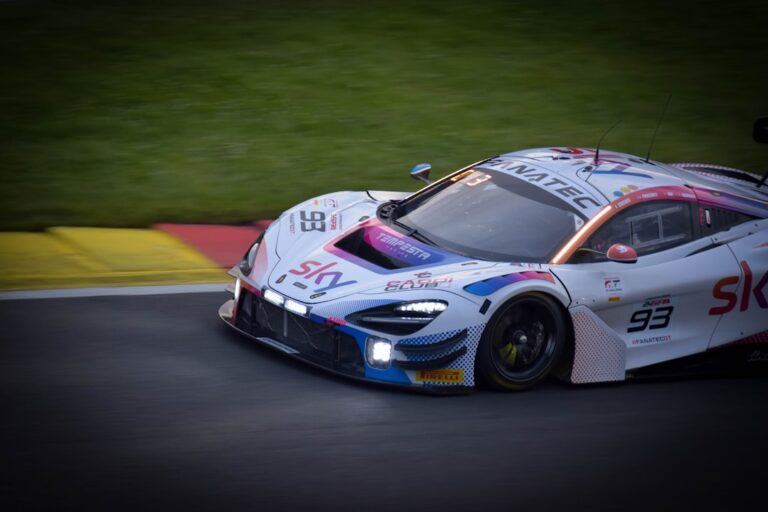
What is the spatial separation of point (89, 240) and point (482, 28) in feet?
25.2

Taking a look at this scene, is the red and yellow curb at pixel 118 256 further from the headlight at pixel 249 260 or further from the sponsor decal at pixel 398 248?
the sponsor decal at pixel 398 248

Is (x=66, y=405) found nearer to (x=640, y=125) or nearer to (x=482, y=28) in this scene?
(x=640, y=125)

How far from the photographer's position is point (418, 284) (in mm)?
6055

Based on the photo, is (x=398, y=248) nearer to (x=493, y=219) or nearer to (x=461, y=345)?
(x=493, y=219)

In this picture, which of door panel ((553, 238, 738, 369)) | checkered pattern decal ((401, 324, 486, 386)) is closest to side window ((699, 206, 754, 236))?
door panel ((553, 238, 738, 369))

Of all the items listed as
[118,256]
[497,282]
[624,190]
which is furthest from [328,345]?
[118,256]

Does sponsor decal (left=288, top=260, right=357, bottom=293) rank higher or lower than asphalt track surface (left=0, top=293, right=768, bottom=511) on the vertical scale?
higher

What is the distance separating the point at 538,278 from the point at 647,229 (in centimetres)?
101

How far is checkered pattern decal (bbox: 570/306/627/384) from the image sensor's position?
20.6 ft

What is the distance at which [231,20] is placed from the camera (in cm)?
1426

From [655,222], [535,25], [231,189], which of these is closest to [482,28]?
[535,25]

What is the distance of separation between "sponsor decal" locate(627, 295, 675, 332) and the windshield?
0.61 meters

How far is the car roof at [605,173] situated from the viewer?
22.3 feet

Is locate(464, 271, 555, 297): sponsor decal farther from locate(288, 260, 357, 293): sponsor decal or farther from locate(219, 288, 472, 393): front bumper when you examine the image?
locate(288, 260, 357, 293): sponsor decal
